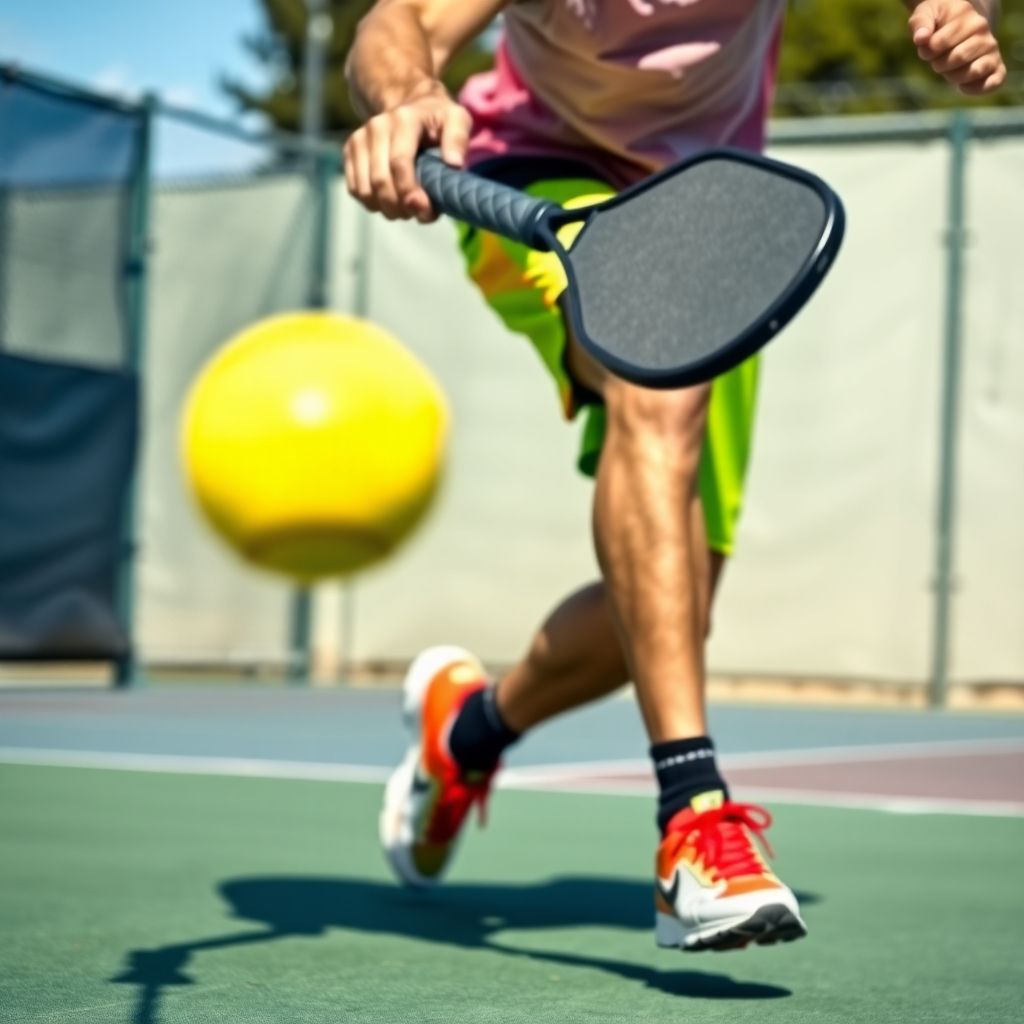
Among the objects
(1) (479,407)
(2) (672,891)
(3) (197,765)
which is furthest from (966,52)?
(1) (479,407)

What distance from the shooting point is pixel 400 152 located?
2205 millimetres

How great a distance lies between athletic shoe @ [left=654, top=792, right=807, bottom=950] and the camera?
230 centimetres

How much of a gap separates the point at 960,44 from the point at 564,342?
2.32ft

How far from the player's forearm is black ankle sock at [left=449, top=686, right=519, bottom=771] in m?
1.01

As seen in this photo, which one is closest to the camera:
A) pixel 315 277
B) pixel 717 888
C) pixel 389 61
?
pixel 717 888

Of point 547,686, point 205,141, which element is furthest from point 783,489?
point 547,686

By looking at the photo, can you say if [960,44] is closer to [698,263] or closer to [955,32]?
[955,32]

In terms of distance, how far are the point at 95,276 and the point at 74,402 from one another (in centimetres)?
57

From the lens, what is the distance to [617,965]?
2.62 meters

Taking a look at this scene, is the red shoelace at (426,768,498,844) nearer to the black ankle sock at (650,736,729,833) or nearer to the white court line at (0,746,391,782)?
the black ankle sock at (650,736,729,833)

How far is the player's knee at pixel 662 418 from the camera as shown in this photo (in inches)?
103

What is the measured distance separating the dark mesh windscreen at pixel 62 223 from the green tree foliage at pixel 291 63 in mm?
28204

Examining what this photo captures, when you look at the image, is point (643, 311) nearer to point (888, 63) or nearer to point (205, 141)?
point (205, 141)

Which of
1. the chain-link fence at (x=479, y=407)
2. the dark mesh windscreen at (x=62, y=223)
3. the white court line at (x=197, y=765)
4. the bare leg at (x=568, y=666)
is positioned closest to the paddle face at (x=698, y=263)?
the bare leg at (x=568, y=666)
